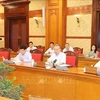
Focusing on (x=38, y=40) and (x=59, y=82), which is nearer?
(x=59, y=82)

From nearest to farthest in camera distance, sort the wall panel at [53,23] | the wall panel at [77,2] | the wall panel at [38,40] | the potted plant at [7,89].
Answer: the potted plant at [7,89] < the wall panel at [77,2] < the wall panel at [53,23] < the wall panel at [38,40]

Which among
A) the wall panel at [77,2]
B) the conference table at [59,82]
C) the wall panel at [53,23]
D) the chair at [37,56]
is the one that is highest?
the wall panel at [77,2]

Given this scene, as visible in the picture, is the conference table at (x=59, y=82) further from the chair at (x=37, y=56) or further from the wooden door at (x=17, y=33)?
the wooden door at (x=17, y=33)

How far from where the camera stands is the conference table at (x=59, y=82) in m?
3.06

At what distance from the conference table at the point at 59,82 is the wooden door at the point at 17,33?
7.22 metres

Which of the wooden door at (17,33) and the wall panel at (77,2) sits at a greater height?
the wall panel at (77,2)

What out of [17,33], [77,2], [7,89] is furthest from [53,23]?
[7,89]

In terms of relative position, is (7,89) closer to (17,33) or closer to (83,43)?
(83,43)

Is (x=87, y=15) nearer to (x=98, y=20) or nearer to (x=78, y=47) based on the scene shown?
(x=98, y=20)

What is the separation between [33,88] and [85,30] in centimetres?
546

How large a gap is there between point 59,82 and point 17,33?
844 cm

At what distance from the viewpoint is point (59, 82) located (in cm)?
343

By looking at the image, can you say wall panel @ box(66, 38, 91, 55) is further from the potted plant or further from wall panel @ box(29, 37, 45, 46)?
the potted plant

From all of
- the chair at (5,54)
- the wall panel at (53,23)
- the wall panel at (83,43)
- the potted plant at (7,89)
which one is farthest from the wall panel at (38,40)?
the potted plant at (7,89)
